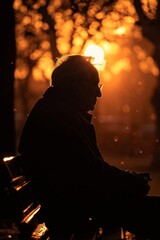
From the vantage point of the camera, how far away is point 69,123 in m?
4.04

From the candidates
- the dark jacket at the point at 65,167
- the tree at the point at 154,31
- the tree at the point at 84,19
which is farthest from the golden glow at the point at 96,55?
the tree at the point at 154,31

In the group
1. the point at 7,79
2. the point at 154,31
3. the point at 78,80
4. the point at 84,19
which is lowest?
the point at 154,31

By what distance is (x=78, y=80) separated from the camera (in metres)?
4.34

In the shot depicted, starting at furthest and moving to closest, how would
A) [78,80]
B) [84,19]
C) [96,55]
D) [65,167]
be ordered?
[84,19], [96,55], [78,80], [65,167]

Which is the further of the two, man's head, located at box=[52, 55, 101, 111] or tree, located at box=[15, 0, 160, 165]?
tree, located at box=[15, 0, 160, 165]

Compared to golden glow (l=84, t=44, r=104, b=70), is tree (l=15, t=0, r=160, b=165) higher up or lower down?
higher up

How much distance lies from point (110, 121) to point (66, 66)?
1536 inches

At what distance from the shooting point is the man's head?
14.2 feet

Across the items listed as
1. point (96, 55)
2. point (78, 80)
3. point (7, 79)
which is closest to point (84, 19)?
point (7, 79)

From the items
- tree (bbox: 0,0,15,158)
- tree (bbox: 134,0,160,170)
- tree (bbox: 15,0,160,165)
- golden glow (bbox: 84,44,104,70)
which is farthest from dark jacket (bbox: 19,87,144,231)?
tree (bbox: 134,0,160,170)

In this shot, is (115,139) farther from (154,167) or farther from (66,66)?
(66,66)

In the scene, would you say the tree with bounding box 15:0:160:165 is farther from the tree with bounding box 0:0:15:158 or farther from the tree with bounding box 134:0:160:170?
the tree with bounding box 0:0:15:158

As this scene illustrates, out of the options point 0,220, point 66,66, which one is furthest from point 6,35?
point 66,66

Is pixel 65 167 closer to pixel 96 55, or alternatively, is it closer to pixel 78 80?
pixel 78 80
